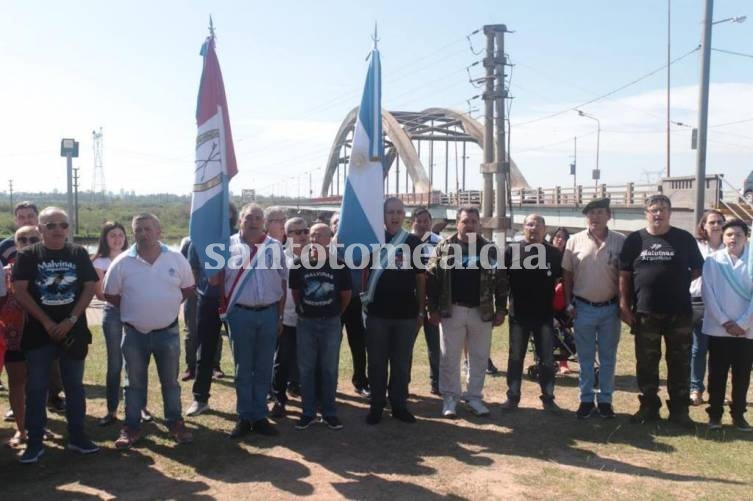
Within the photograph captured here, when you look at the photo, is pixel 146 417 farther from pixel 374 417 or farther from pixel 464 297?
pixel 464 297

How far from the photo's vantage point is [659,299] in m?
5.07

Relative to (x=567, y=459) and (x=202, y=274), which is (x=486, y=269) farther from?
(x=202, y=274)

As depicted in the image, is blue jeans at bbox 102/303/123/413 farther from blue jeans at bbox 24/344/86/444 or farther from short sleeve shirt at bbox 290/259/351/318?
short sleeve shirt at bbox 290/259/351/318

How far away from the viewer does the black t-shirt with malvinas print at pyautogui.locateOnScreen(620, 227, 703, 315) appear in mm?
5043

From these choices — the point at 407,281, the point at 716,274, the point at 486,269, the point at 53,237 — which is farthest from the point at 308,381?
the point at 716,274

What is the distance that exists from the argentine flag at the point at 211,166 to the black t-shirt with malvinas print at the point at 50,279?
0.97m

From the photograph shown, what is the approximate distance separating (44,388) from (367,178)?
3098 millimetres

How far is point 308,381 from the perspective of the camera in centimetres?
514

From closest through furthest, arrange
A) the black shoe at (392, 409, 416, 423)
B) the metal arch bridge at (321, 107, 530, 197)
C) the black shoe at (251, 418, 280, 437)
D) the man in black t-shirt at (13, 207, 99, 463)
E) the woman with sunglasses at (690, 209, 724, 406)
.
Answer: the man in black t-shirt at (13, 207, 99, 463) → the black shoe at (251, 418, 280, 437) → the black shoe at (392, 409, 416, 423) → the woman with sunglasses at (690, 209, 724, 406) → the metal arch bridge at (321, 107, 530, 197)

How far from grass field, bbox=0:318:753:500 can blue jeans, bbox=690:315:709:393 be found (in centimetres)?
69

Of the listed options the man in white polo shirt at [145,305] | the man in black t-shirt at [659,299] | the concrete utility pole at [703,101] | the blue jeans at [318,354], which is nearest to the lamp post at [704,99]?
the concrete utility pole at [703,101]

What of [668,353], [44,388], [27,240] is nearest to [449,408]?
[668,353]

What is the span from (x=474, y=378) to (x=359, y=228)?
5.57 feet

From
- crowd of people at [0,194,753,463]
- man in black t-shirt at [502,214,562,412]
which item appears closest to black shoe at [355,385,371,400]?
crowd of people at [0,194,753,463]
